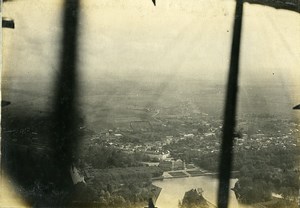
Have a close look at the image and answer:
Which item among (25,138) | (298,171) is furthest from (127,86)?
(298,171)

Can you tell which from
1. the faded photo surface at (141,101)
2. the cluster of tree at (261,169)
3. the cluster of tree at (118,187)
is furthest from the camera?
the cluster of tree at (261,169)

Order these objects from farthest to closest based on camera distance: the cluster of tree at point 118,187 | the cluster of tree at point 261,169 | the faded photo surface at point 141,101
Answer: the cluster of tree at point 261,169
the cluster of tree at point 118,187
the faded photo surface at point 141,101

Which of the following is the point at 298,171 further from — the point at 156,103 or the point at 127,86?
the point at 127,86

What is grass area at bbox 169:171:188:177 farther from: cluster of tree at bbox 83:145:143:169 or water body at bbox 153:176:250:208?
cluster of tree at bbox 83:145:143:169

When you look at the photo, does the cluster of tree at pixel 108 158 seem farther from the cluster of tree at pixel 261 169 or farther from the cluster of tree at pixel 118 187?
the cluster of tree at pixel 261 169

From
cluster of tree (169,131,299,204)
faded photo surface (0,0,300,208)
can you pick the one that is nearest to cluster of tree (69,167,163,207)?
faded photo surface (0,0,300,208)

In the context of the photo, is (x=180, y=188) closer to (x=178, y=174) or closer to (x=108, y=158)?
(x=178, y=174)

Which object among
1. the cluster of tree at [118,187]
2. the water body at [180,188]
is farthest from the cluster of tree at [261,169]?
the cluster of tree at [118,187]
